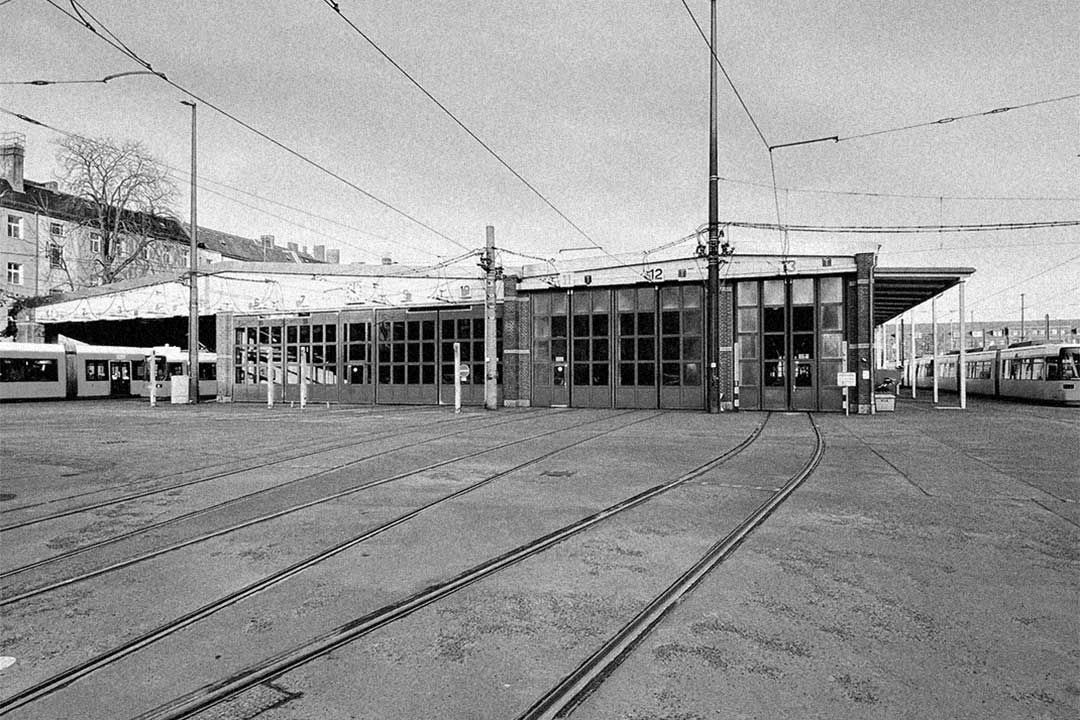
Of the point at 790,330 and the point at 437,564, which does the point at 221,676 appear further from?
the point at 790,330

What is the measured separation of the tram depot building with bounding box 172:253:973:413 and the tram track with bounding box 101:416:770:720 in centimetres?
1942

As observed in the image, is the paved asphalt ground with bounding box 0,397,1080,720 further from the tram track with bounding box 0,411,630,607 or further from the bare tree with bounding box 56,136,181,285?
the bare tree with bounding box 56,136,181,285

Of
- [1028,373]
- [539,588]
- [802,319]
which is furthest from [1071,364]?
[539,588]

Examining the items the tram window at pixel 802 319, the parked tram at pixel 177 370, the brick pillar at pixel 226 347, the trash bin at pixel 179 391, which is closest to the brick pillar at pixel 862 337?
the tram window at pixel 802 319

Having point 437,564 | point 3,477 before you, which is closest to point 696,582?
point 437,564

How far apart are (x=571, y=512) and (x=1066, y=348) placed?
33.1 m

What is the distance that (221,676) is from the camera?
3611mm

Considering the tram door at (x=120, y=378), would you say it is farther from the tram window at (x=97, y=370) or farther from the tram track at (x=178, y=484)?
the tram track at (x=178, y=484)

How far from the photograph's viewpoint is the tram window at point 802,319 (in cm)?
2606

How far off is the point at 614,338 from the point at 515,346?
15.2 feet

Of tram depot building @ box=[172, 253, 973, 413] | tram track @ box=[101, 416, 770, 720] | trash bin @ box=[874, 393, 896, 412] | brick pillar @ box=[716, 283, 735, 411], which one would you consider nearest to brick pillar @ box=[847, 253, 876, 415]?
tram depot building @ box=[172, 253, 973, 413]

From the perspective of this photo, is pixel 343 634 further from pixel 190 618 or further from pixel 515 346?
pixel 515 346

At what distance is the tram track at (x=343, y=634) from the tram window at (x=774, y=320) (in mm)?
21084

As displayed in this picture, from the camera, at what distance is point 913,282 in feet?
89.4
